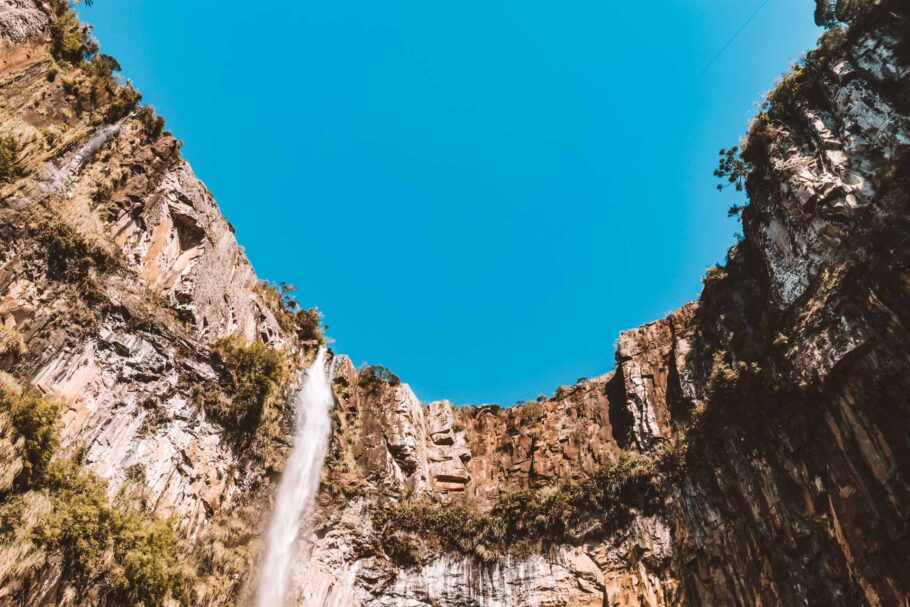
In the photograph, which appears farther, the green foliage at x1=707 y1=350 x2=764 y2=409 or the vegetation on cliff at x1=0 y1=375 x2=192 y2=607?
the green foliage at x1=707 y1=350 x2=764 y2=409

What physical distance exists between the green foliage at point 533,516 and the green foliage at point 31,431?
39.4 feet

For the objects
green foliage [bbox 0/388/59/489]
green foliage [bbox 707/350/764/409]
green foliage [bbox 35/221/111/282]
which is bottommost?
green foliage [bbox 0/388/59/489]

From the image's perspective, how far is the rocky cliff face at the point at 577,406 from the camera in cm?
1244

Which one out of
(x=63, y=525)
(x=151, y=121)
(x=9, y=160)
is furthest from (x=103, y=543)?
(x=151, y=121)

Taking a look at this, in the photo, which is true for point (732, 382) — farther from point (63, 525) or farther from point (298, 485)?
point (63, 525)

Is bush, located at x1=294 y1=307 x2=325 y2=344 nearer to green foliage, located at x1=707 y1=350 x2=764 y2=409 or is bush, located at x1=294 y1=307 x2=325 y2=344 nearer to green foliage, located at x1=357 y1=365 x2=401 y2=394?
green foliage, located at x1=357 y1=365 x2=401 y2=394

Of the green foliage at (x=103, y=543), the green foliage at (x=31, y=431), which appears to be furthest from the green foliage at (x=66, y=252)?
the green foliage at (x=103, y=543)

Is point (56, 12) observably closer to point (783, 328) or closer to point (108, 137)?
point (108, 137)

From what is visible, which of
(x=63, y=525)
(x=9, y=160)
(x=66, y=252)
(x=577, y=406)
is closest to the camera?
(x=63, y=525)

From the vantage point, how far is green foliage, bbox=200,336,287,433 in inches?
696

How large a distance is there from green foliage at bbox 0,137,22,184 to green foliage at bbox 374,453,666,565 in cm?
1646

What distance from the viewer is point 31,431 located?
38.1 ft

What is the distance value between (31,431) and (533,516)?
16.2m

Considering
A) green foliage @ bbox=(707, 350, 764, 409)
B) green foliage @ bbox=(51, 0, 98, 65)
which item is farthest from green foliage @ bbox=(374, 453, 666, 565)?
green foliage @ bbox=(51, 0, 98, 65)
